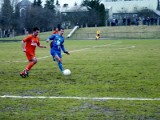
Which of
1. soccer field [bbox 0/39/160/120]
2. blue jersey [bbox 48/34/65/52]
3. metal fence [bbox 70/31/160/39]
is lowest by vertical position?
metal fence [bbox 70/31/160/39]

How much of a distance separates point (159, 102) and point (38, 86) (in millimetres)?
3991

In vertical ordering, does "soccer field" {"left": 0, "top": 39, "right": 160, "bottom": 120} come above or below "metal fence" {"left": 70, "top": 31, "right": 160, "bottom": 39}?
above

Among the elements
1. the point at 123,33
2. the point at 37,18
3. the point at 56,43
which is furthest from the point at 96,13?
the point at 56,43

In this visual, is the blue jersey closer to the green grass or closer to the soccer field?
the soccer field

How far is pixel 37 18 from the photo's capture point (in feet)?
276

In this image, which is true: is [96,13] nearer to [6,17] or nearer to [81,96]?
[6,17]

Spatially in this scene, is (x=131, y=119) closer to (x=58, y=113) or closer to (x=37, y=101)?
(x=58, y=113)

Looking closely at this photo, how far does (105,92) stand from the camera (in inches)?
378

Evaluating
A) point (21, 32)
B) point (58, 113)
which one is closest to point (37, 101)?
point (58, 113)

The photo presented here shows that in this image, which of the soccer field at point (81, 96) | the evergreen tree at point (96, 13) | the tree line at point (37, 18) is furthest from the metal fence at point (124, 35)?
the soccer field at point (81, 96)

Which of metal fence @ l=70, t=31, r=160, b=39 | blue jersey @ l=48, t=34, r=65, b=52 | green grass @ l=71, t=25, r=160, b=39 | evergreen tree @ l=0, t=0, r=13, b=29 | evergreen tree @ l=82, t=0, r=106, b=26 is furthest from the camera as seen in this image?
evergreen tree @ l=82, t=0, r=106, b=26

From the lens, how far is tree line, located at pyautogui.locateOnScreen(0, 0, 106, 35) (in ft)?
269

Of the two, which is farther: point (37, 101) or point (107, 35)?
point (107, 35)

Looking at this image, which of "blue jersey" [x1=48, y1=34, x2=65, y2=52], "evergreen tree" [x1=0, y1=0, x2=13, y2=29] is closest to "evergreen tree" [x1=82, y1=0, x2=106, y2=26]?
"evergreen tree" [x1=0, y1=0, x2=13, y2=29]
